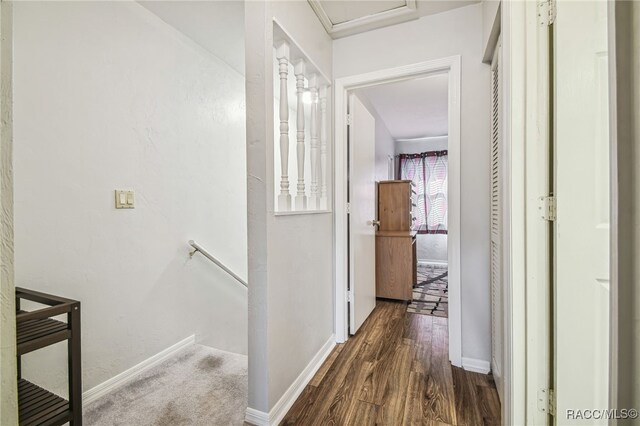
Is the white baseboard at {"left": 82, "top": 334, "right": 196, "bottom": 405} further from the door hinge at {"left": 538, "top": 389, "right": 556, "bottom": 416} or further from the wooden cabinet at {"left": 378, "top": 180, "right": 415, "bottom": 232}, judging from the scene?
the wooden cabinet at {"left": 378, "top": 180, "right": 415, "bottom": 232}

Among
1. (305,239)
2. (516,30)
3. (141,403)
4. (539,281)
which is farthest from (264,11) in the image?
(141,403)

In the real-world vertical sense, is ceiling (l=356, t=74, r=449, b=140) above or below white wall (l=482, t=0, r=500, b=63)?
above

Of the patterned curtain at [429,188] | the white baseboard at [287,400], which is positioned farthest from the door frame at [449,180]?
the patterned curtain at [429,188]

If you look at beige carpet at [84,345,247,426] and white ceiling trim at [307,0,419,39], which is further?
white ceiling trim at [307,0,419,39]

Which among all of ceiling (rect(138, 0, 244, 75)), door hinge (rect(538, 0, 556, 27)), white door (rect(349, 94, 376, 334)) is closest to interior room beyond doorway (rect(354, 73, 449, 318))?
white door (rect(349, 94, 376, 334))

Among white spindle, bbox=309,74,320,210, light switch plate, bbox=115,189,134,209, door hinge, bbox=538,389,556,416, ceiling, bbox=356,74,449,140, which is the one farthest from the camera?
ceiling, bbox=356,74,449,140

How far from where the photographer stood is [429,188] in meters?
5.52

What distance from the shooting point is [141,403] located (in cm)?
160

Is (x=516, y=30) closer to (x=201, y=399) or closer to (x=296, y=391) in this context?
(x=296, y=391)

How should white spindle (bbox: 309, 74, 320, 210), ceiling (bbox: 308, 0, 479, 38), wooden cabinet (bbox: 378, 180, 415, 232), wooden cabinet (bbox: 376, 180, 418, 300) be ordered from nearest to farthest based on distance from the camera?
ceiling (bbox: 308, 0, 479, 38)
white spindle (bbox: 309, 74, 320, 210)
wooden cabinet (bbox: 376, 180, 418, 300)
wooden cabinet (bbox: 378, 180, 415, 232)

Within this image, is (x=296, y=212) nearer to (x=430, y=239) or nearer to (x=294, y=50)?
(x=294, y=50)

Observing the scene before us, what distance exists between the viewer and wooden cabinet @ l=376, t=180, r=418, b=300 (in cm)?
328

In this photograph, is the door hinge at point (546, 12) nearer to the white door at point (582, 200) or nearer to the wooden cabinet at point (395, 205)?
the white door at point (582, 200)

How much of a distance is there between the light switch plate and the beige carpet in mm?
1118
